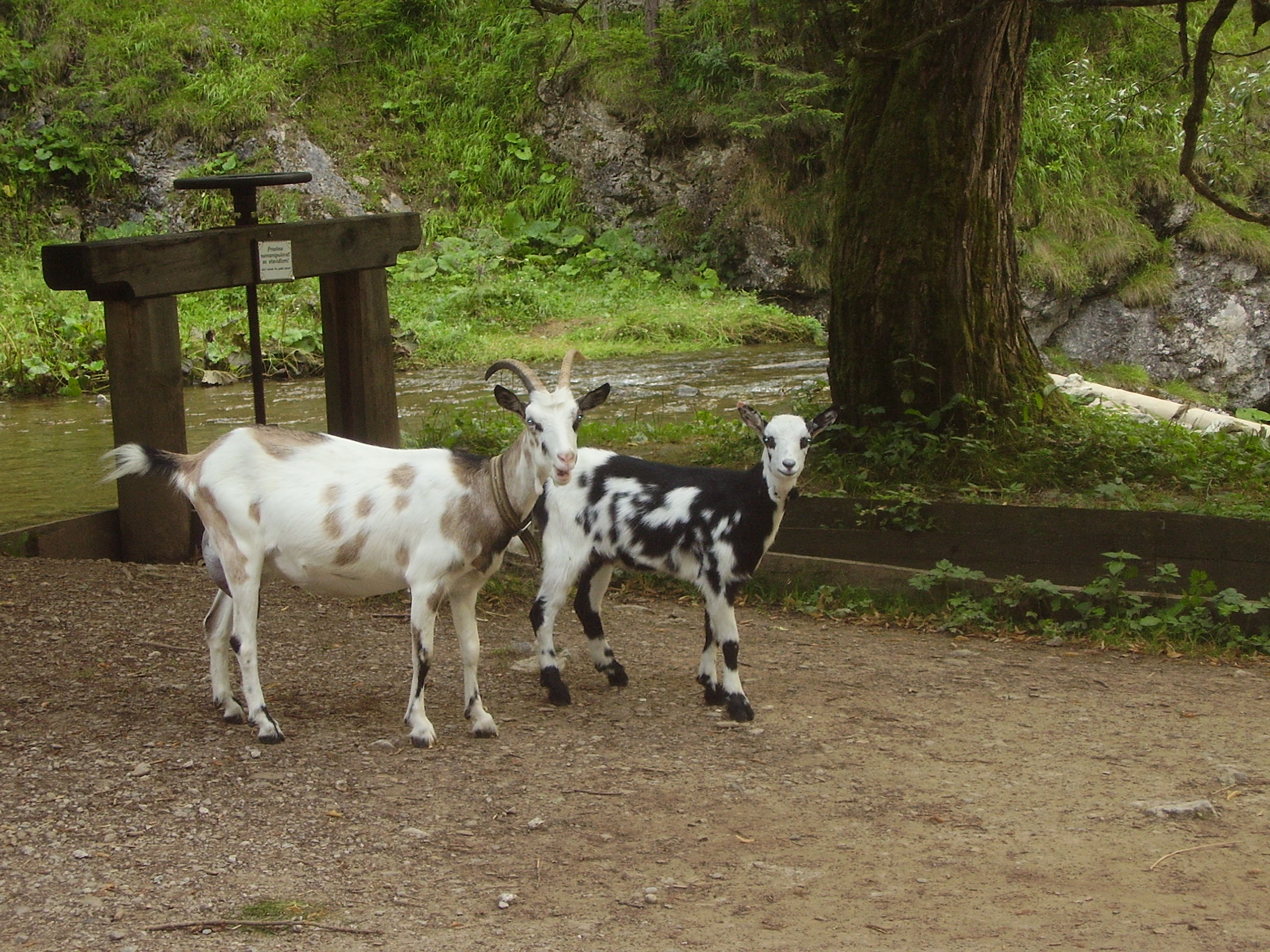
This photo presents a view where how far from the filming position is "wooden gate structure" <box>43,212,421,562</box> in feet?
21.0

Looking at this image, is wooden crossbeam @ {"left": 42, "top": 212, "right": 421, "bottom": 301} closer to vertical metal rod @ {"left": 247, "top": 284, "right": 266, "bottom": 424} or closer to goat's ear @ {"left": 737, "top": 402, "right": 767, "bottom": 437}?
vertical metal rod @ {"left": 247, "top": 284, "right": 266, "bottom": 424}

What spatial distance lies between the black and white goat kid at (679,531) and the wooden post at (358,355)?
2435 millimetres

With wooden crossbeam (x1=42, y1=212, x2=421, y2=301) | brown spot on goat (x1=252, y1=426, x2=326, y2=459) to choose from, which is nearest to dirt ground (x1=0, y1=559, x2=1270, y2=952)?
brown spot on goat (x1=252, y1=426, x2=326, y2=459)

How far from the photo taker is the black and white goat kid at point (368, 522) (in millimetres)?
4832

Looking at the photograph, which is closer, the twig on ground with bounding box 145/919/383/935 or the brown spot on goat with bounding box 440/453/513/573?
the twig on ground with bounding box 145/919/383/935

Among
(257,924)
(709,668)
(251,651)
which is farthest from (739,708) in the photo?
(257,924)

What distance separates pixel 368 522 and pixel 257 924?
1764 millimetres

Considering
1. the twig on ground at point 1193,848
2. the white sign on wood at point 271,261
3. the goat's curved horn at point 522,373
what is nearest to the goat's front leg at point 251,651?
the goat's curved horn at point 522,373

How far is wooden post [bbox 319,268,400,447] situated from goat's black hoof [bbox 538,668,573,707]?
2.75 metres

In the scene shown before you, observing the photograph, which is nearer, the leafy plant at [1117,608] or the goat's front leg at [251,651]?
the goat's front leg at [251,651]

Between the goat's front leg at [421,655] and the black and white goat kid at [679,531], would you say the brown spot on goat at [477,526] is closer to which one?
the goat's front leg at [421,655]

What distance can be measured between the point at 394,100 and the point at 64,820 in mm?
19287

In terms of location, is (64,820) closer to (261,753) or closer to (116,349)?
(261,753)

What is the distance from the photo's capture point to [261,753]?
4.67 meters
